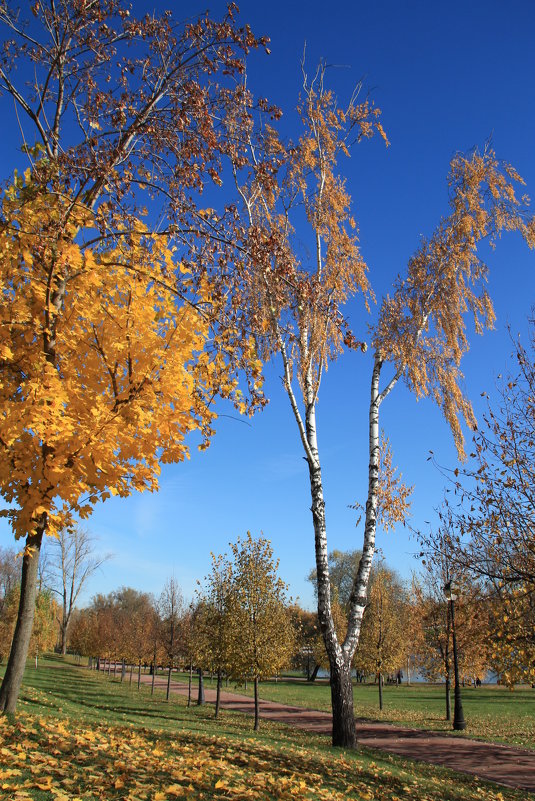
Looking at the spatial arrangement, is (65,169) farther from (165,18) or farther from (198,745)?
(198,745)

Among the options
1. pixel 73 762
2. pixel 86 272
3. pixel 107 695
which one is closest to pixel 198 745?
pixel 73 762

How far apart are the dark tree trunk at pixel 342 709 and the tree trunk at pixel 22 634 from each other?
19.8 feet

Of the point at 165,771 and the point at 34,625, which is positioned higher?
the point at 165,771

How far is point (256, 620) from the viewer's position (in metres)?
18.1

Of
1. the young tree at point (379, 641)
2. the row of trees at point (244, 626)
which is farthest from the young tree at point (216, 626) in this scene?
the young tree at point (379, 641)

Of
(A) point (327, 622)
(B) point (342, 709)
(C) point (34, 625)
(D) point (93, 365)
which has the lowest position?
(C) point (34, 625)

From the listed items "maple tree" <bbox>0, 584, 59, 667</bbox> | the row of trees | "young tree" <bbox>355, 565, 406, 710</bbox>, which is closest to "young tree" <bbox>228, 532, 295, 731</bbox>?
the row of trees

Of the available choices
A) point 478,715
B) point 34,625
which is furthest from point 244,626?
point 34,625

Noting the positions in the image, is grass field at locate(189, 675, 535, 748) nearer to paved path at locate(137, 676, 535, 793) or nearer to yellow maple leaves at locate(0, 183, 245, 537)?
paved path at locate(137, 676, 535, 793)

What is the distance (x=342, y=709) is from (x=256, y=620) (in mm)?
8676

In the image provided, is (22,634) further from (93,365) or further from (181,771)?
(93,365)

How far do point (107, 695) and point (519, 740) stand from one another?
55.4 ft

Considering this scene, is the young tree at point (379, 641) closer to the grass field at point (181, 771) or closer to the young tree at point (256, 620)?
the young tree at point (256, 620)

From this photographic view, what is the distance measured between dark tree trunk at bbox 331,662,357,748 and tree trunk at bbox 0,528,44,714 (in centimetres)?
604
